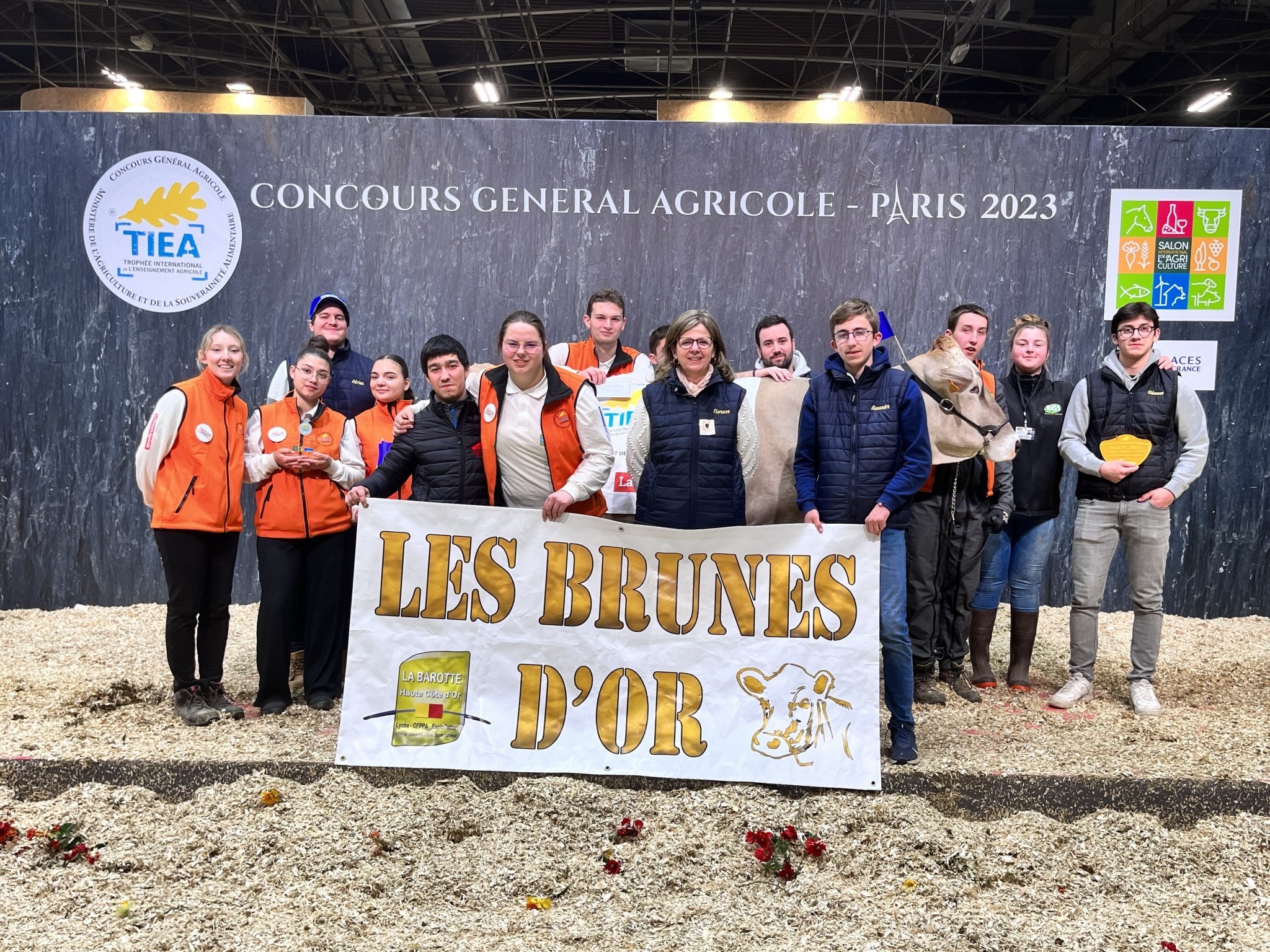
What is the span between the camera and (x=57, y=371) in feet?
18.6

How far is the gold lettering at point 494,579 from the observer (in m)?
3.23

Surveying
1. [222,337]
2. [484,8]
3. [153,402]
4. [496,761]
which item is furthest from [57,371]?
[484,8]

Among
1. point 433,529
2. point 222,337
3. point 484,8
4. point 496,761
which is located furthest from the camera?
point 484,8

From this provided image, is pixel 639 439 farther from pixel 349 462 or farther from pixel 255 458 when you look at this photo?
pixel 255 458

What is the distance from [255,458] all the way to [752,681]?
2.06m

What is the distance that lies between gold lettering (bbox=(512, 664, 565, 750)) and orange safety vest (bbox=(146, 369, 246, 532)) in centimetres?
132

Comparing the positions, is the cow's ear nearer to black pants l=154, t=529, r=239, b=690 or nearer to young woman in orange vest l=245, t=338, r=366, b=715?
young woman in orange vest l=245, t=338, r=366, b=715

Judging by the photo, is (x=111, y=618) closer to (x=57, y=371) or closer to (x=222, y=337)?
(x=57, y=371)

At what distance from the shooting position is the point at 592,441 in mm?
3350

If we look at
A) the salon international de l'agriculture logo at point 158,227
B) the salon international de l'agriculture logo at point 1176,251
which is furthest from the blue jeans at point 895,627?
the salon international de l'agriculture logo at point 158,227

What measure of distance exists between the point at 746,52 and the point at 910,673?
1064 centimetres

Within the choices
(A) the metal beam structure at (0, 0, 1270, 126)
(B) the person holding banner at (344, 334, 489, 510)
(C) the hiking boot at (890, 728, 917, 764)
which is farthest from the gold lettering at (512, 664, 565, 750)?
(A) the metal beam structure at (0, 0, 1270, 126)

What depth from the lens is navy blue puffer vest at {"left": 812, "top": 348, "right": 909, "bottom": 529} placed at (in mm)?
3162

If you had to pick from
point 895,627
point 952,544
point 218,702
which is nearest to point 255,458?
point 218,702
